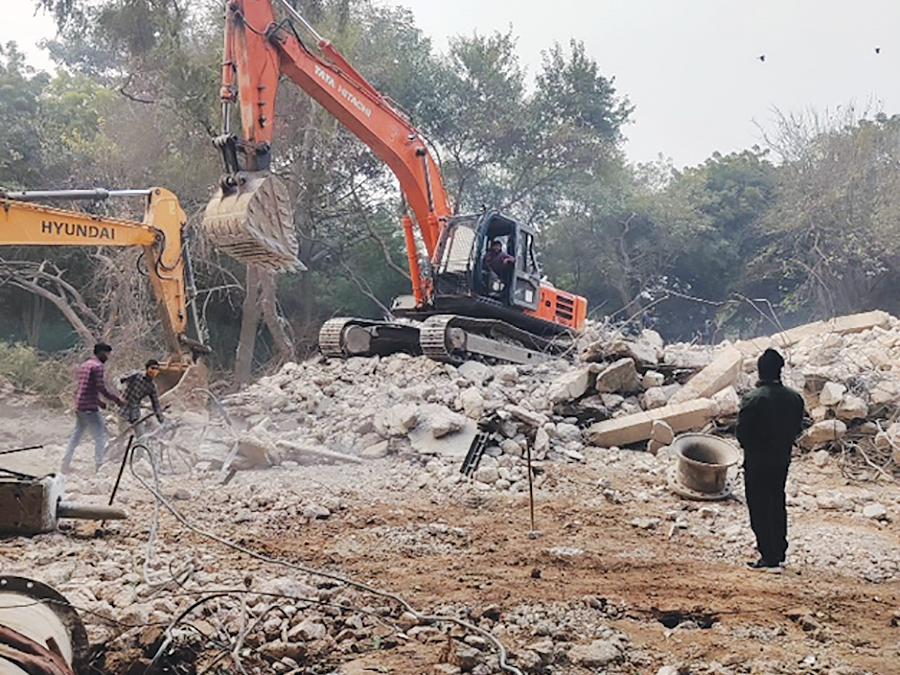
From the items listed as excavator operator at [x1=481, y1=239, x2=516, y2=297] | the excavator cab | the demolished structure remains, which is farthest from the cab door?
Result: the demolished structure remains

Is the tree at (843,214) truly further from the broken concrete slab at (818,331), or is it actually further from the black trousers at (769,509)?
the black trousers at (769,509)

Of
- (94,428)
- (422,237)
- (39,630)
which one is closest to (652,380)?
(422,237)

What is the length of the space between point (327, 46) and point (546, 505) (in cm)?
633

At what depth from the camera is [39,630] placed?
95.3 inches

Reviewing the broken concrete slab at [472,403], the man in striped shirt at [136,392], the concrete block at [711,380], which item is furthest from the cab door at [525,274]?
the man in striped shirt at [136,392]

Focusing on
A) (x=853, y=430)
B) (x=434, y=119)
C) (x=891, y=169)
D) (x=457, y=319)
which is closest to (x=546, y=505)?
(x=853, y=430)

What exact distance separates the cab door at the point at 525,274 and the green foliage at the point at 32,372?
8545 millimetres

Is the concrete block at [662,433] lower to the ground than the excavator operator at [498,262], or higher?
lower

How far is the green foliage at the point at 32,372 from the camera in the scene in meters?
14.2

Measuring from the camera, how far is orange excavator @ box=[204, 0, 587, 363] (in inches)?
334

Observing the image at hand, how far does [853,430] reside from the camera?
7.84m

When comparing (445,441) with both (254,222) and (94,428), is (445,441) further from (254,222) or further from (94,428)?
(94,428)

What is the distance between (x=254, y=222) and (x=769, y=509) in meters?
4.88

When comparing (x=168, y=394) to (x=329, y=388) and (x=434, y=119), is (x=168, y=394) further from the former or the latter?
(x=434, y=119)
